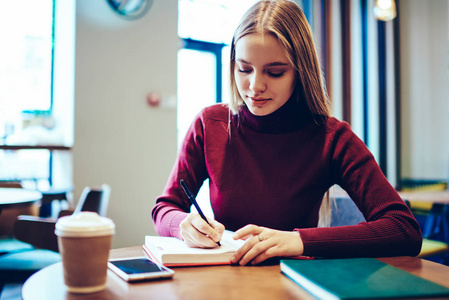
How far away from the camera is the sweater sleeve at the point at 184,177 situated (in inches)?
45.3

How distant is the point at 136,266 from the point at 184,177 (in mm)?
542

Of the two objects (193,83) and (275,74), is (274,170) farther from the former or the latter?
(193,83)

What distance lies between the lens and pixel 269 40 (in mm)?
1112

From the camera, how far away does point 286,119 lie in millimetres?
1267

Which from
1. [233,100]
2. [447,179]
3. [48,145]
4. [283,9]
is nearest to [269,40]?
[283,9]

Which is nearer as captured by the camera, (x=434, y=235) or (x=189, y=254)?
(x=189, y=254)

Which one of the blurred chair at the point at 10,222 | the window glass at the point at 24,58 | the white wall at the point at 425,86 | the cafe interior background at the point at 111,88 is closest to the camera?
the blurred chair at the point at 10,222

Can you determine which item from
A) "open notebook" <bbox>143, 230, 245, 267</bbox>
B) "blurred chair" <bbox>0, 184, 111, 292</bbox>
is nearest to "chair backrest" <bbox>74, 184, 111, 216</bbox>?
"blurred chair" <bbox>0, 184, 111, 292</bbox>

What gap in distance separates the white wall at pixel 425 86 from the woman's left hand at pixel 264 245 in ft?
14.6

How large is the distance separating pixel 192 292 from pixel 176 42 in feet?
10.9

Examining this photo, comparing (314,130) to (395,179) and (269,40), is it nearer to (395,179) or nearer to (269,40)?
(269,40)

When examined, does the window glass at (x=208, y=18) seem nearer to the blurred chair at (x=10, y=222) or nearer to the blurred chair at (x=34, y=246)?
the blurred chair at (x=10, y=222)

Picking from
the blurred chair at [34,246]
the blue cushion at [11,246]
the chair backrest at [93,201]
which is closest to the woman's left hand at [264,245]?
the blurred chair at [34,246]

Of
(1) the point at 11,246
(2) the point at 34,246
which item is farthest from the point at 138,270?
(1) the point at 11,246
